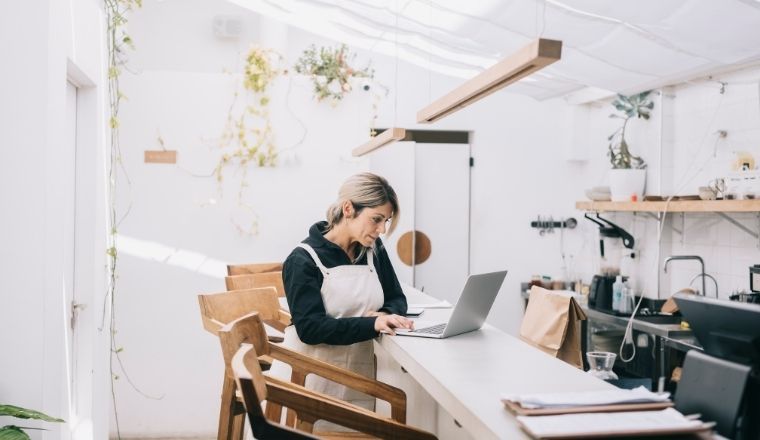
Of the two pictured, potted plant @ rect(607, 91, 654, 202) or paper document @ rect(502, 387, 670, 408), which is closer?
paper document @ rect(502, 387, 670, 408)

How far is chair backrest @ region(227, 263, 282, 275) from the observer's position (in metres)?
4.47

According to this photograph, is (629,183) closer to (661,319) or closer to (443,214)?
(661,319)

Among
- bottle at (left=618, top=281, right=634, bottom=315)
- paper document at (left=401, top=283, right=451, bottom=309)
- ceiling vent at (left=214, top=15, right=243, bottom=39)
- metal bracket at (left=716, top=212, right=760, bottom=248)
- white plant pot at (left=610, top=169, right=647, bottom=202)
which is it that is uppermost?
ceiling vent at (left=214, top=15, right=243, bottom=39)

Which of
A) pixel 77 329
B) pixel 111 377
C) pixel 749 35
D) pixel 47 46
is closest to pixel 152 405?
pixel 111 377

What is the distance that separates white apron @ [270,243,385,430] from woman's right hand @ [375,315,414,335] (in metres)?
0.26

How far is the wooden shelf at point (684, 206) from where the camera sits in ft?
12.6

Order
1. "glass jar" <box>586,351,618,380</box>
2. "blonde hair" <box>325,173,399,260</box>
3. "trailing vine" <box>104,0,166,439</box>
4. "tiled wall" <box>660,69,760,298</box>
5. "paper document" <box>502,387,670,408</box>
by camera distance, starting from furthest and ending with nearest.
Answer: "tiled wall" <box>660,69,760,298</box> → "trailing vine" <box>104,0,166,439</box> → "blonde hair" <box>325,173,399,260</box> → "glass jar" <box>586,351,618,380</box> → "paper document" <box>502,387,670,408</box>

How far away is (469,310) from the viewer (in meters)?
2.61

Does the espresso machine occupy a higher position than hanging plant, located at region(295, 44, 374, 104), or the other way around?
hanging plant, located at region(295, 44, 374, 104)

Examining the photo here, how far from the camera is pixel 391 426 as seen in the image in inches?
70.1

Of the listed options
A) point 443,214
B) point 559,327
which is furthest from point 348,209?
point 443,214

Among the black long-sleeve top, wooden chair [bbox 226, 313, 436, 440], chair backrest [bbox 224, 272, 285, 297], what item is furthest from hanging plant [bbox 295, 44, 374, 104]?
wooden chair [bbox 226, 313, 436, 440]

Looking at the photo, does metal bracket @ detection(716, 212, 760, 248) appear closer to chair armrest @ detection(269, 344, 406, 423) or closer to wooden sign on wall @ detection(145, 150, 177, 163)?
chair armrest @ detection(269, 344, 406, 423)

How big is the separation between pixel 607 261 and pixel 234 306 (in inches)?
142
